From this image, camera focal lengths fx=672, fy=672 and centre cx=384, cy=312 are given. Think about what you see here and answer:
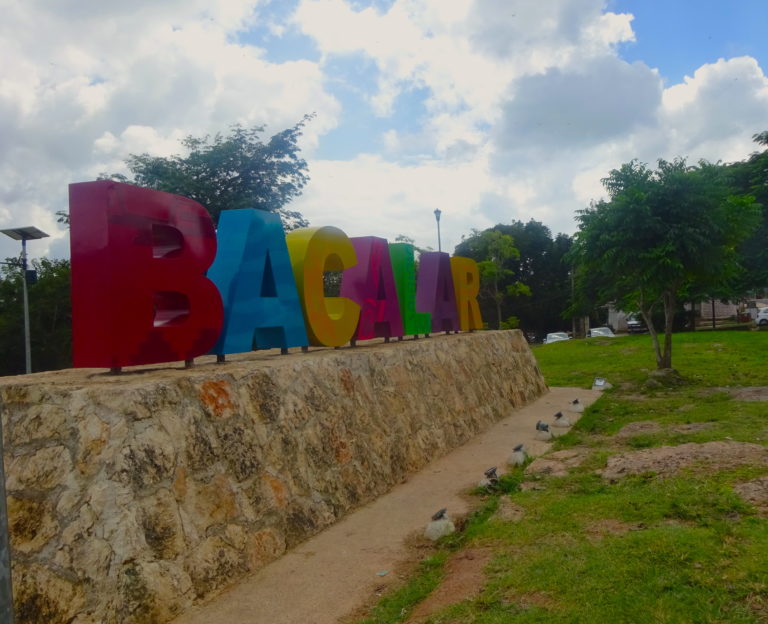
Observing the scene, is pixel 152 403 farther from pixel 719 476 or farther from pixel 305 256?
pixel 719 476

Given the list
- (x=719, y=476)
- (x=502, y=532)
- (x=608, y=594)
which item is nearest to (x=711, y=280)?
(x=719, y=476)

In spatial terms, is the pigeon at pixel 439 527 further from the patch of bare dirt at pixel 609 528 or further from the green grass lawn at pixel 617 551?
the patch of bare dirt at pixel 609 528

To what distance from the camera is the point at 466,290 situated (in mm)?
15328

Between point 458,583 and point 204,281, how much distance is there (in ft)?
12.1

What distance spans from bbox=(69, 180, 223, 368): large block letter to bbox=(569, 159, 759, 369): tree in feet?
39.2

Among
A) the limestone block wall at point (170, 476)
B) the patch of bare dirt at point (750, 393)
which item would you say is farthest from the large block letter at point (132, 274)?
the patch of bare dirt at point (750, 393)

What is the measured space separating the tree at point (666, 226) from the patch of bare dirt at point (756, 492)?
33.1ft

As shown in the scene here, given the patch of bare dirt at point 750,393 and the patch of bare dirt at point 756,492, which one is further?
the patch of bare dirt at point 750,393

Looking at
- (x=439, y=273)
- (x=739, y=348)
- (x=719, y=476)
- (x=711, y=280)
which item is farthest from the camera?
(x=739, y=348)

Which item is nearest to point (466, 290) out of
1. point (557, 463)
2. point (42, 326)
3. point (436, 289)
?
point (436, 289)

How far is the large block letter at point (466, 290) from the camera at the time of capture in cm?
1480

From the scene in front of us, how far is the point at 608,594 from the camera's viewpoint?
157 inches

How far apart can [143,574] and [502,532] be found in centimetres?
281

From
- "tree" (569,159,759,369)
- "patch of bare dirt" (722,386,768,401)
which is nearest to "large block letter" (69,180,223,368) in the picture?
"patch of bare dirt" (722,386,768,401)
